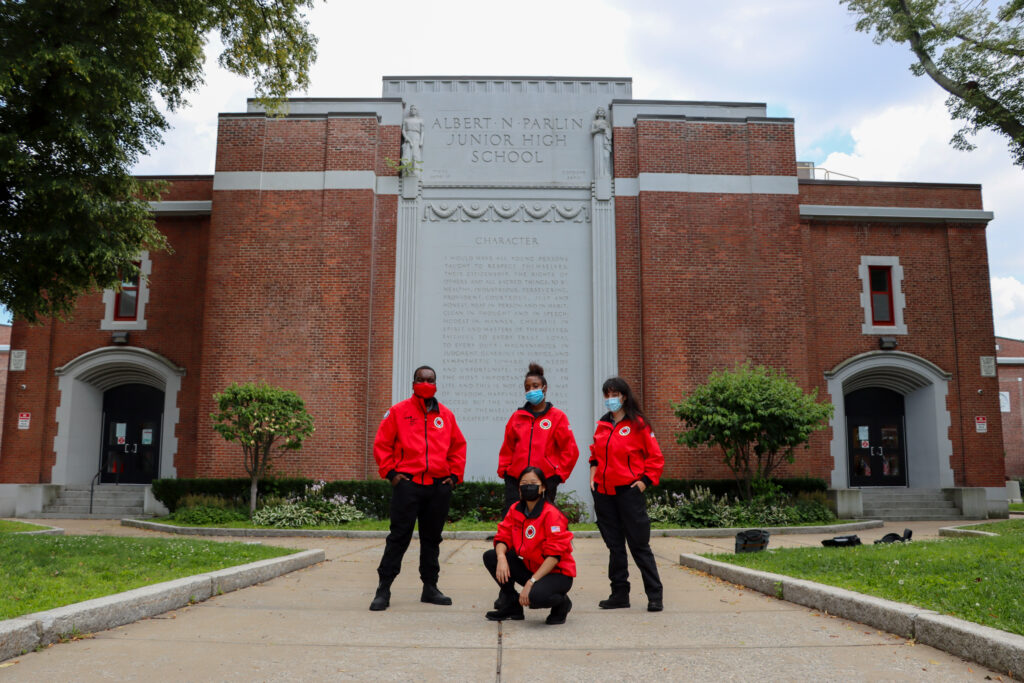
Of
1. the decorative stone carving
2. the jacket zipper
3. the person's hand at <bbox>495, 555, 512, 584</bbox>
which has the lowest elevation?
the person's hand at <bbox>495, 555, 512, 584</bbox>

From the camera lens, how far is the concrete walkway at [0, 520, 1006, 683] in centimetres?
422

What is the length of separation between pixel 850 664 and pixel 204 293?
18.5 meters

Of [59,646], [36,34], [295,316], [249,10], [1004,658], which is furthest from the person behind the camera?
[295,316]

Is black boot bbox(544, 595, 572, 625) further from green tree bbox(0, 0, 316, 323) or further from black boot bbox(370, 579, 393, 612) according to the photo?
green tree bbox(0, 0, 316, 323)

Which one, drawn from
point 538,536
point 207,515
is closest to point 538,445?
point 538,536

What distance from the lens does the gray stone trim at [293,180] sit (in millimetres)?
18938

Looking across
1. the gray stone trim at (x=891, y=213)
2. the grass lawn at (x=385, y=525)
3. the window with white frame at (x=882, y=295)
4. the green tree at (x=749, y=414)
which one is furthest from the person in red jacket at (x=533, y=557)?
the window with white frame at (x=882, y=295)

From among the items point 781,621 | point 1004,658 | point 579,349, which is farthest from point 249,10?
point 1004,658

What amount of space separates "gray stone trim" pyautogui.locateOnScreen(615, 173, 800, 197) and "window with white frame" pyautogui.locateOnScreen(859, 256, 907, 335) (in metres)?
3.17

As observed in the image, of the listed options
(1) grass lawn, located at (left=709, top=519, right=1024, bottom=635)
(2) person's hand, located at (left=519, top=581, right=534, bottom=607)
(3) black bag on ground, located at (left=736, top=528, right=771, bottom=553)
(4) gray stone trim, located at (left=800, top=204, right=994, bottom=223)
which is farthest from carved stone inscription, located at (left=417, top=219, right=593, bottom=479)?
(2) person's hand, located at (left=519, top=581, right=534, bottom=607)

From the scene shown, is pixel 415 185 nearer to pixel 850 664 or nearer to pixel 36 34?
pixel 36 34

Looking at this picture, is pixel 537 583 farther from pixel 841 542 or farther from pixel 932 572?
pixel 841 542

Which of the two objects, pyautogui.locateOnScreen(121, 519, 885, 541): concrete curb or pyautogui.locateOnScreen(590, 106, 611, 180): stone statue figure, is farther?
pyautogui.locateOnScreen(590, 106, 611, 180): stone statue figure

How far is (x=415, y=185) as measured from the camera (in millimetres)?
19188
